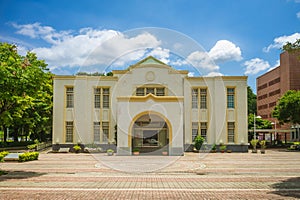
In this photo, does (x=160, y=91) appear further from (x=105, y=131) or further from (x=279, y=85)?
(x=279, y=85)

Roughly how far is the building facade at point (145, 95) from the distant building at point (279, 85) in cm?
2480

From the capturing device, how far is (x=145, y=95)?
102ft

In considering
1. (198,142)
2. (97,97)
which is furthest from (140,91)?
(198,142)

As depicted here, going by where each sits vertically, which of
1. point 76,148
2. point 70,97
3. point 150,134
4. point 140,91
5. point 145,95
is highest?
point 140,91

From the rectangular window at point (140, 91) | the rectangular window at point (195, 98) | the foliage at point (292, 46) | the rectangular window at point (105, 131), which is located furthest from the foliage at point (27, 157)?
the foliage at point (292, 46)

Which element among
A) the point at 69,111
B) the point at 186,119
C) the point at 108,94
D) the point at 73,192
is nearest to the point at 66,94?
the point at 69,111

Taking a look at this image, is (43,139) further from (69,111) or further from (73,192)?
(73,192)

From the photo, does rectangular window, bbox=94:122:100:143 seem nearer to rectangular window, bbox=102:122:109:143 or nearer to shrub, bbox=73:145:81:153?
rectangular window, bbox=102:122:109:143

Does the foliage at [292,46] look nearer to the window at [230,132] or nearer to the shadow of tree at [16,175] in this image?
the shadow of tree at [16,175]

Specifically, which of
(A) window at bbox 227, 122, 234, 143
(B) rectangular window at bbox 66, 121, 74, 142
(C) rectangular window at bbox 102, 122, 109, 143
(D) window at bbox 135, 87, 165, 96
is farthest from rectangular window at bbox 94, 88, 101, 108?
(A) window at bbox 227, 122, 234, 143

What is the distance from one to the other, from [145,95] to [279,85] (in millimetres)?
43956

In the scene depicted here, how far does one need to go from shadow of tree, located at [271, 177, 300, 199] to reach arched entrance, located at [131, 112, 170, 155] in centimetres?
1636

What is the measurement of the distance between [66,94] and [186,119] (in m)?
12.1

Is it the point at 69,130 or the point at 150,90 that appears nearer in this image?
the point at 150,90
